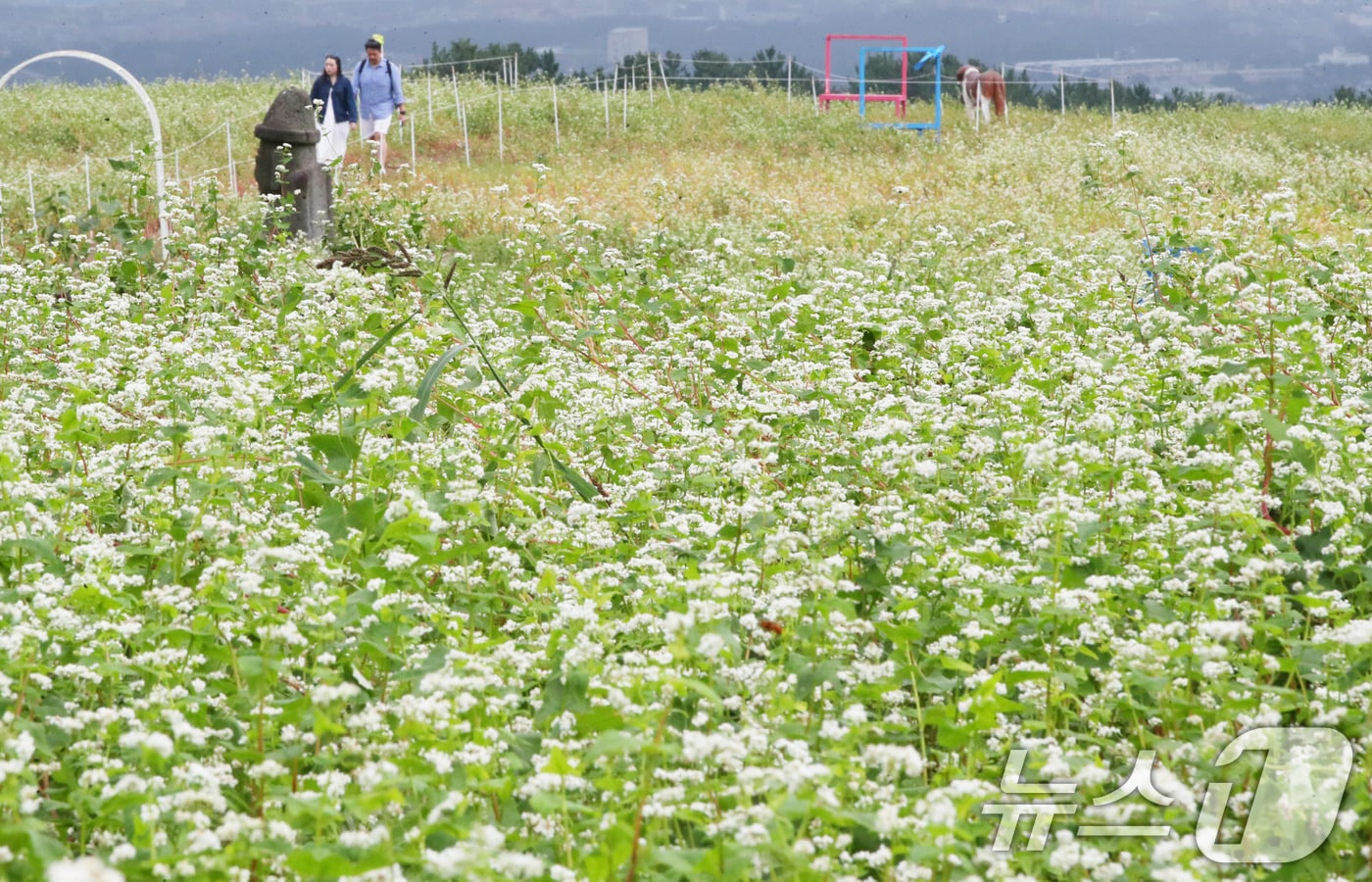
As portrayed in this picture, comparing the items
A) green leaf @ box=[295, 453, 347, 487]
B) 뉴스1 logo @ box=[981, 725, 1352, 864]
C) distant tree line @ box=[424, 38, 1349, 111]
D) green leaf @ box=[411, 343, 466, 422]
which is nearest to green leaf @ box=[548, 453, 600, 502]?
green leaf @ box=[411, 343, 466, 422]

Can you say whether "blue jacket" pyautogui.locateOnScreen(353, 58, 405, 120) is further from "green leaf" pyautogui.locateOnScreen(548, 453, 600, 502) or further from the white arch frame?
"green leaf" pyautogui.locateOnScreen(548, 453, 600, 502)

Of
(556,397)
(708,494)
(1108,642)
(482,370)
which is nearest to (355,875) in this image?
(1108,642)

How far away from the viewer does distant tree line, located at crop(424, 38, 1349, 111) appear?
29938 mm

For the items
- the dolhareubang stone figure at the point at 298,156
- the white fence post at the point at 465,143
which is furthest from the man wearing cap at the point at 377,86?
the dolhareubang stone figure at the point at 298,156

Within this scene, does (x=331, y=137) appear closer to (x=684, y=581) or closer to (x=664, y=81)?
(x=664, y=81)

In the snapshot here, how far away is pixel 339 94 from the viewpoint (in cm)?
1708

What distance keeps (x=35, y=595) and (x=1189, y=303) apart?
542 cm

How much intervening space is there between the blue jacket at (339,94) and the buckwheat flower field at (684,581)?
32.8ft

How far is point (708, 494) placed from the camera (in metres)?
4.79

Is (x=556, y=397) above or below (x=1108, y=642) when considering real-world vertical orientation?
above

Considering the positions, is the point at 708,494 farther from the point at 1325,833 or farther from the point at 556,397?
the point at 1325,833

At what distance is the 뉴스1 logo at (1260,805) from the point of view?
8.55 ft

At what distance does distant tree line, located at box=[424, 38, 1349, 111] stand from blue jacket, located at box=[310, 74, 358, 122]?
12.2 metres

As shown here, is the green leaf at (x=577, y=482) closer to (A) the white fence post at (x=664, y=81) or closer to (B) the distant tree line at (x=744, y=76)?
(A) the white fence post at (x=664, y=81)
